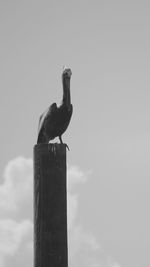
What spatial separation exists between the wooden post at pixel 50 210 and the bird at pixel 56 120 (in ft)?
4.69

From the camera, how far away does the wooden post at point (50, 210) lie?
11352 millimetres

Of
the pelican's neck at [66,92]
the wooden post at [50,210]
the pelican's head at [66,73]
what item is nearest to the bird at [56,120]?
the pelican's neck at [66,92]

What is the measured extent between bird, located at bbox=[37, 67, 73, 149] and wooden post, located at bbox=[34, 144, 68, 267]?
1429 millimetres

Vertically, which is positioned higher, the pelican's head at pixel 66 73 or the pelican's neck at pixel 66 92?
the pelican's head at pixel 66 73

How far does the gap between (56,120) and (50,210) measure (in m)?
2.30

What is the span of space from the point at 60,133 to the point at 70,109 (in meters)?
0.53

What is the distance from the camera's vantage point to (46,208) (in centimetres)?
1144

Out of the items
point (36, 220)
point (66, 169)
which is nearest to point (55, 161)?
point (66, 169)

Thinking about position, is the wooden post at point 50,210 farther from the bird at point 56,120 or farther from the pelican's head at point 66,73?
the pelican's head at point 66,73

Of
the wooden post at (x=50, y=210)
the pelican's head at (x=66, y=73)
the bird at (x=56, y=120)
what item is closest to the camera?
the wooden post at (x=50, y=210)

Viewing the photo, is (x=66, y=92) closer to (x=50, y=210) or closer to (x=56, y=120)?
(x=56, y=120)

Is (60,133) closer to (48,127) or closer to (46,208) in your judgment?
(48,127)

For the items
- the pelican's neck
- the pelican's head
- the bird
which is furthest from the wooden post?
the pelican's head

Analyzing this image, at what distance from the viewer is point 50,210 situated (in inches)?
450
